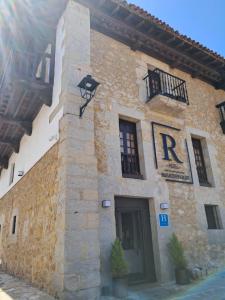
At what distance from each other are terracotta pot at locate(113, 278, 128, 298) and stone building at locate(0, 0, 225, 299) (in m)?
0.22

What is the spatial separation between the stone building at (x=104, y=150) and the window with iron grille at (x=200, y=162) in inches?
1.5

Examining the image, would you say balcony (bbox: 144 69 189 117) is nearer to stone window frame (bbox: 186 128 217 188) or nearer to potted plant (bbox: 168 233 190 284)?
stone window frame (bbox: 186 128 217 188)

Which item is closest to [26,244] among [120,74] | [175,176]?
[175,176]

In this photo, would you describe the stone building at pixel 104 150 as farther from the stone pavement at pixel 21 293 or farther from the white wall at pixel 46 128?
the stone pavement at pixel 21 293

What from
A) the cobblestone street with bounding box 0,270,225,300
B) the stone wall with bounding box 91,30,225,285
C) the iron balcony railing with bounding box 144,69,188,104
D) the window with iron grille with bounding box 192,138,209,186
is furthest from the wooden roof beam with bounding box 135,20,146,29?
the cobblestone street with bounding box 0,270,225,300

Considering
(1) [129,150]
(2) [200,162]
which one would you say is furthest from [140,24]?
(2) [200,162]

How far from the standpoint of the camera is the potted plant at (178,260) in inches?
208

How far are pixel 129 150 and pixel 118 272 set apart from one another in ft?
9.85

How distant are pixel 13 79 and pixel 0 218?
813cm

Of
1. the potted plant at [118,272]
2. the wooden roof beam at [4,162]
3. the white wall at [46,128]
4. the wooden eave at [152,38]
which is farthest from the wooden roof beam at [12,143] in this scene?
the potted plant at [118,272]

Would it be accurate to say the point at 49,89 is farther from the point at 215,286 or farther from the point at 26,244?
the point at 215,286

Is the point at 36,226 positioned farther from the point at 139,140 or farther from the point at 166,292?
the point at 139,140

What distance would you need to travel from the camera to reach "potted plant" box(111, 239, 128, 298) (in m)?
4.43

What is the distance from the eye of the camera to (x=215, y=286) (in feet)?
16.4
